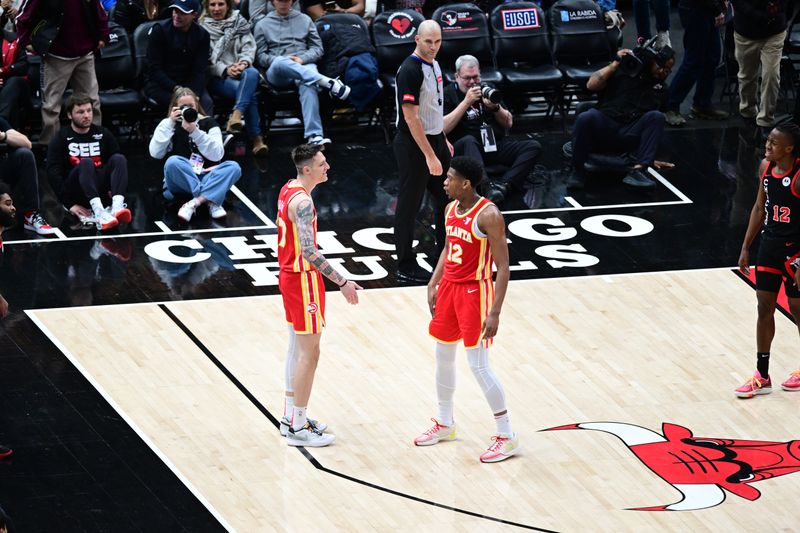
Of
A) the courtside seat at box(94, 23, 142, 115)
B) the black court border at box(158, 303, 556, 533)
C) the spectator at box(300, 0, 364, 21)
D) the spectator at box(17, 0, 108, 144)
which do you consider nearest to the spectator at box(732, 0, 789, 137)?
the spectator at box(300, 0, 364, 21)

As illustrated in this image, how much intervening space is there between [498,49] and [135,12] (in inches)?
136

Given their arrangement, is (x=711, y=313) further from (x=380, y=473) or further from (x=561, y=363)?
(x=380, y=473)

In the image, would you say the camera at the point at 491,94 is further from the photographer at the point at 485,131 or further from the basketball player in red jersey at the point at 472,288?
the basketball player in red jersey at the point at 472,288

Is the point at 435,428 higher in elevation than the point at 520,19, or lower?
lower

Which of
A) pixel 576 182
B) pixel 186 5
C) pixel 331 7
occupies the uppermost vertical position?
pixel 186 5

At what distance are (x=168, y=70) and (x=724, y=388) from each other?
19.8ft

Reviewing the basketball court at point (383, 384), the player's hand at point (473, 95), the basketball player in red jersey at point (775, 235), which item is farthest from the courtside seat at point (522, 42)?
the basketball player in red jersey at point (775, 235)

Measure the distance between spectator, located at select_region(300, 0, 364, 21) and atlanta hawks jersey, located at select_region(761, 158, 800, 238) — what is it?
6105 millimetres

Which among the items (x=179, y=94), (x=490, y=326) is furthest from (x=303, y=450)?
(x=179, y=94)

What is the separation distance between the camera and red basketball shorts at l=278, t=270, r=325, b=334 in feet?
27.6

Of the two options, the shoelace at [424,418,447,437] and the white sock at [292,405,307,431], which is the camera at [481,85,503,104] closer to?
the shoelace at [424,418,447,437]

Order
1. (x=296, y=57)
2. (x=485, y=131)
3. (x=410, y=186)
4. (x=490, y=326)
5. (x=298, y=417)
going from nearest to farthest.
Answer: (x=490, y=326) → (x=298, y=417) → (x=410, y=186) → (x=485, y=131) → (x=296, y=57)

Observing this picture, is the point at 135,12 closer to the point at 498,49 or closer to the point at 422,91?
the point at 498,49

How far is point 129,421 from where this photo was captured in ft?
29.1
